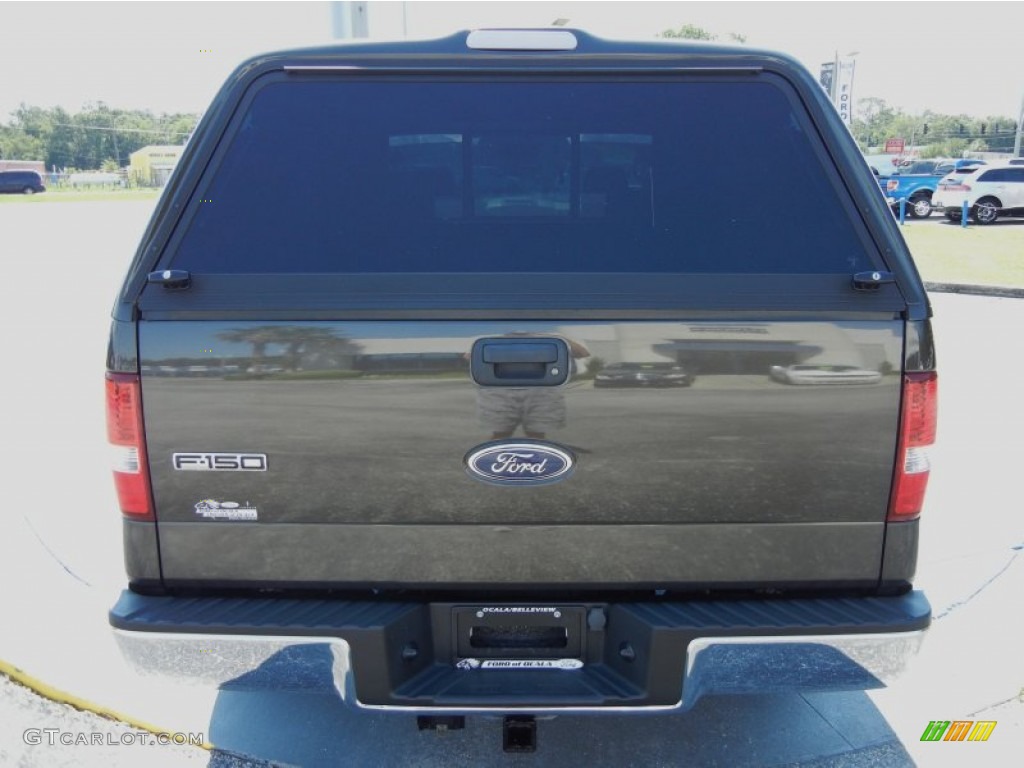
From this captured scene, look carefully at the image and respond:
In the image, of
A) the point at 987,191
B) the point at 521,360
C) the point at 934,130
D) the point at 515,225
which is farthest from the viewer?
the point at 934,130

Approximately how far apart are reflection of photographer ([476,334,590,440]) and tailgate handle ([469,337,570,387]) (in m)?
0.02

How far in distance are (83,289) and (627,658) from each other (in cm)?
1430

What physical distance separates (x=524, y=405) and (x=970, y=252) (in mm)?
17956

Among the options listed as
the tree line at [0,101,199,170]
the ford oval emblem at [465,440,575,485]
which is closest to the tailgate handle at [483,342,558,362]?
Answer: the ford oval emblem at [465,440,575,485]

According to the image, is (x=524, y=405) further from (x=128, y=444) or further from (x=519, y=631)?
(x=128, y=444)

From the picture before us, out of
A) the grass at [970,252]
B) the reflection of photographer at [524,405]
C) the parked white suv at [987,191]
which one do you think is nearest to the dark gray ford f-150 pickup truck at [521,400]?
the reflection of photographer at [524,405]

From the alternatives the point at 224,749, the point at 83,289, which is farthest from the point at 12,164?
the point at 224,749

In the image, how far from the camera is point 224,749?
301 centimetres

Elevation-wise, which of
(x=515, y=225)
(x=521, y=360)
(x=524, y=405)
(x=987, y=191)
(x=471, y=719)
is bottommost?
(x=471, y=719)

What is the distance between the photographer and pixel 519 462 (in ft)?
7.14

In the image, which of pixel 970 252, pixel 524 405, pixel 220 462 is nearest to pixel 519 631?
pixel 524 405

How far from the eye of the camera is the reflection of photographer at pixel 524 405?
2143mm

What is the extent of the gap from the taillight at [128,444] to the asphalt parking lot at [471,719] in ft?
1.63

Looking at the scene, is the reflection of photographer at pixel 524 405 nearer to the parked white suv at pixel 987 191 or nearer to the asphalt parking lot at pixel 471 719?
the asphalt parking lot at pixel 471 719
